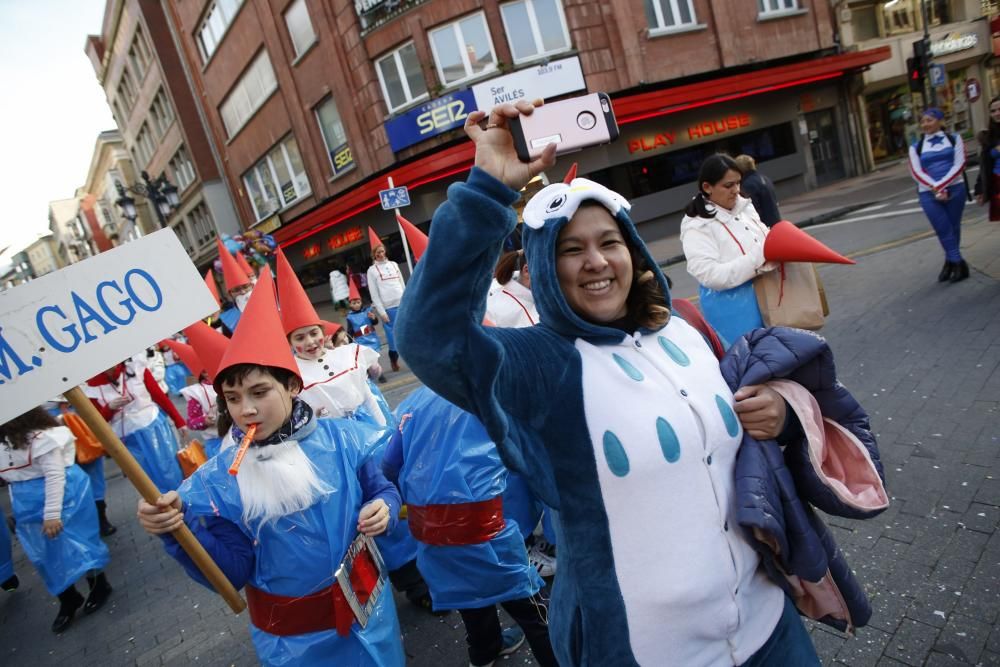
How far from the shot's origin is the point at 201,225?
29.2 metres

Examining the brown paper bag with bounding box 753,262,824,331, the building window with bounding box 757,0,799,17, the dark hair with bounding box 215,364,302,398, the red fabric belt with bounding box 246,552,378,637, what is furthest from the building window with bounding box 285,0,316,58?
the red fabric belt with bounding box 246,552,378,637

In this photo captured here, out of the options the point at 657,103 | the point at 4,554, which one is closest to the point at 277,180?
the point at 657,103

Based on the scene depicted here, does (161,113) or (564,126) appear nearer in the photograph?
(564,126)

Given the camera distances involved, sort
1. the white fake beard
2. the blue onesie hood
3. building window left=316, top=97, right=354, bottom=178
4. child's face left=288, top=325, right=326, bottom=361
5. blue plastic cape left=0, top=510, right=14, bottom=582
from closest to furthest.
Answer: the blue onesie hood
the white fake beard
child's face left=288, top=325, right=326, bottom=361
blue plastic cape left=0, top=510, right=14, bottom=582
building window left=316, top=97, right=354, bottom=178

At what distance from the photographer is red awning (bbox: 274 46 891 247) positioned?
15.1 metres

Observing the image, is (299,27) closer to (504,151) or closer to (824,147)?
(824,147)

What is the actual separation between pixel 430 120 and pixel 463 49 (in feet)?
6.88

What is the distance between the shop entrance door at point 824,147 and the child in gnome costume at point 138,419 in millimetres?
21148

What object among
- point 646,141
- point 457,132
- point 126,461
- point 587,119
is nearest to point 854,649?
point 587,119

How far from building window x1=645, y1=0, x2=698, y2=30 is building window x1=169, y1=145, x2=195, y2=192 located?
867 inches

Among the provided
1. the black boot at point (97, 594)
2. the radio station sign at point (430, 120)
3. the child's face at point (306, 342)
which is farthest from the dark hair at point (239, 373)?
the radio station sign at point (430, 120)

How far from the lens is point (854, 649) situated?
2.15m

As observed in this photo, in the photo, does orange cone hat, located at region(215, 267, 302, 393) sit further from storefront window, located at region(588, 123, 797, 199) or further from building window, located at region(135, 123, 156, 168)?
building window, located at region(135, 123, 156, 168)

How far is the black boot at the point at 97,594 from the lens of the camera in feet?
13.5
